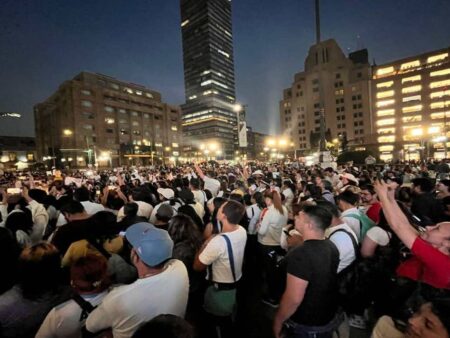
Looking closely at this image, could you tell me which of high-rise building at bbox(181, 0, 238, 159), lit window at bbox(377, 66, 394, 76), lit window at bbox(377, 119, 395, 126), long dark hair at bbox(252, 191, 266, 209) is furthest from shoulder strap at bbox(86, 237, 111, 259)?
high-rise building at bbox(181, 0, 238, 159)

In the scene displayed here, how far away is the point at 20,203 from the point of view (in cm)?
612

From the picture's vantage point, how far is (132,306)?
1.93 metres

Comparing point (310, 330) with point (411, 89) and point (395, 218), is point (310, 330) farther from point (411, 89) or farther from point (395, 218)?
point (411, 89)

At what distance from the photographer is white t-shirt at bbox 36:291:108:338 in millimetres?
2020

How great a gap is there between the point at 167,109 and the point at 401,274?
107889 mm

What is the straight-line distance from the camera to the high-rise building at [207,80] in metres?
161

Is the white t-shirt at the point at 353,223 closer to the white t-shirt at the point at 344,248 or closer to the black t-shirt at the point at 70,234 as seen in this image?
the white t-shirt at the point at 344,248

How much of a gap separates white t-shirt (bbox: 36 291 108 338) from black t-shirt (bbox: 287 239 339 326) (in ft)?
6.10

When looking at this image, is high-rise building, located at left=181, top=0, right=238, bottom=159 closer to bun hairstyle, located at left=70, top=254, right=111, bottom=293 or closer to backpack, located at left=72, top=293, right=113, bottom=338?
bun hairstyle, located at left=70, top=254, right=111, bottom=293

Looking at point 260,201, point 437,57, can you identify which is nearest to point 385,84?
point 437,57

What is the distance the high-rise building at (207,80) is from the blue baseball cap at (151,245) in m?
152

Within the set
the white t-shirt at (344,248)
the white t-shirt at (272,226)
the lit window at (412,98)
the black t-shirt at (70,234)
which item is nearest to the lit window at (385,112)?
the lit window at (412,98)

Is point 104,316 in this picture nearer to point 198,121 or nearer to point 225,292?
point 225,292

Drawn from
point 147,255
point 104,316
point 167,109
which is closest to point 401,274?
point 147,255
